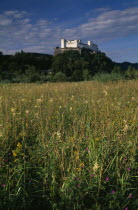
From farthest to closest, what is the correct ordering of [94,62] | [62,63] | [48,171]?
[94,62] < [62,63] < [48,171]

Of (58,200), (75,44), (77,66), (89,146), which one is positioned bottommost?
(58,200)

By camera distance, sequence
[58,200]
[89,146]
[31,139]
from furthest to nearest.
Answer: [31,139]
[89,146]
[58,200]

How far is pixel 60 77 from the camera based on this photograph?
77.2ft

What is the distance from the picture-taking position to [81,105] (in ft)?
17.5

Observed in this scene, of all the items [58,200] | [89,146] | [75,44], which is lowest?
[58,200]

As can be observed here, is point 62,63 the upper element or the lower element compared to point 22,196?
upper

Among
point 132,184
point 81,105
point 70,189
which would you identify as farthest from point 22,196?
point 81,105

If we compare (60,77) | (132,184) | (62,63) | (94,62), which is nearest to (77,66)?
(62,63)

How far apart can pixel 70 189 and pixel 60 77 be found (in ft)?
72.5

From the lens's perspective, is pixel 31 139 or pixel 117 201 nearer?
pixel 117 201

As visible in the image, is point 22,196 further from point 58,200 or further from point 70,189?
point 70,189

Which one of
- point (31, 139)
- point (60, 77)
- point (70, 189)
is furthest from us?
point (60, 77)

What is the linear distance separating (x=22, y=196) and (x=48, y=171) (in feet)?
1.19

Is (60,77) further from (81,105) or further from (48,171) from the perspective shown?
(48,171)
